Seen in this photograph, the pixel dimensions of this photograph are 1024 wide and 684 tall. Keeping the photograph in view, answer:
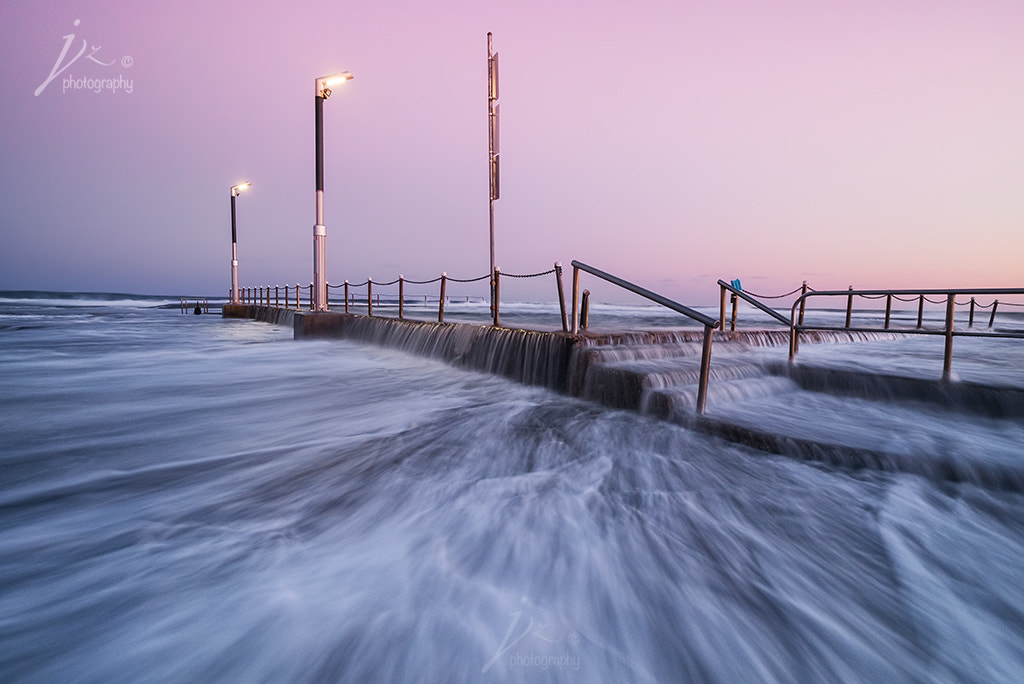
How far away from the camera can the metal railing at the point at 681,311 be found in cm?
428

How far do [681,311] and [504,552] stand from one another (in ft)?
10.3

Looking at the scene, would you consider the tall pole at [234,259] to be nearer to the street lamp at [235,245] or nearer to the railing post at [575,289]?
the street lamp at [235,245]

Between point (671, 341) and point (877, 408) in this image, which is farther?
point (671, 341)

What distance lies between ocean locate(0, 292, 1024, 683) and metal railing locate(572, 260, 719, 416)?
1.42 feet

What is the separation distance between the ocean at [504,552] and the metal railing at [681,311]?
433 mm

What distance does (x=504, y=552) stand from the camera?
8.34ft

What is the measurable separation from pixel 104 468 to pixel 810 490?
529cm

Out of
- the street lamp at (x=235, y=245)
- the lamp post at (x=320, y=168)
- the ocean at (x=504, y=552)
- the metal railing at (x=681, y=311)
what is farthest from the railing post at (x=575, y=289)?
the street lamp at (x=235, y=245)

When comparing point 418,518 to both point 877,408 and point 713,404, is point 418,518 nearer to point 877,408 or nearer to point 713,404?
point 713,404

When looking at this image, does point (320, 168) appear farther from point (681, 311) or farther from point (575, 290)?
point (681, 311)

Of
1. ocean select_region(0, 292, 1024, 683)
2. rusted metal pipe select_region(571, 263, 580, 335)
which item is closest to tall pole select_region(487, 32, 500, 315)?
rusted metal pipe select_region(571, 263, 580, 335)

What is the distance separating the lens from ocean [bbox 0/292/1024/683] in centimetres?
179

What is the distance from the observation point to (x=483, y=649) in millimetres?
1805

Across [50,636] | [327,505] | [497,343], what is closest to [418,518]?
[327,505]
